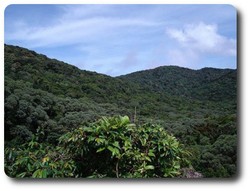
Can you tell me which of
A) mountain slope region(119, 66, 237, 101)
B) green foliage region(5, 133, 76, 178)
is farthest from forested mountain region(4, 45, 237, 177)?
green foliage region(5, 133, 76, 178)

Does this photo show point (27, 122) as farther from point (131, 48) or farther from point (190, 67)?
point (190, 67)

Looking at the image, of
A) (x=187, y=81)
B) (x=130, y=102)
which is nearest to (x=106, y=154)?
(x=130, y=102)

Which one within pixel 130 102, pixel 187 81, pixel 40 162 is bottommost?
pixel 40 162

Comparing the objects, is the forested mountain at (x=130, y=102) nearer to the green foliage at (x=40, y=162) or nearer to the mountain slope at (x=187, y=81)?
the mountain slope at (x=187, y=81)

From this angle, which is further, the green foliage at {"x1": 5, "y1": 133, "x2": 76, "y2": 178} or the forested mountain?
the forested mountain

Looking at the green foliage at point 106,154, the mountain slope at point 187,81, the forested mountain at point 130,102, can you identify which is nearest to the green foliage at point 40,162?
the green foliage at point 106,154

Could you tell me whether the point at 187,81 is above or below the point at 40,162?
above

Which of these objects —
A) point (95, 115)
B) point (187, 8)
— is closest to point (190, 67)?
point (187, 8)

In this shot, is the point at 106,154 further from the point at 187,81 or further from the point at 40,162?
the point at 187,81

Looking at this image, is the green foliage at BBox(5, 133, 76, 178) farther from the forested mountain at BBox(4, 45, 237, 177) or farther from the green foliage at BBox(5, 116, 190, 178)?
the forested mountain at BBox(4, 45, 237, 177)
